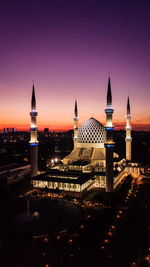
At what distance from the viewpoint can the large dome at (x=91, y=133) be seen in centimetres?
4484

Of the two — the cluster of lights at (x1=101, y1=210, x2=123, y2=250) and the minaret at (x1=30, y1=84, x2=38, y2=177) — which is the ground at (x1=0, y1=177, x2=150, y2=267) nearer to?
the cluster of lights at (x1=101, y1=210, x2=123, y2=250)

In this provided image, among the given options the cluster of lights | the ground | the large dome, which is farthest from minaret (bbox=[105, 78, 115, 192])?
the large dome

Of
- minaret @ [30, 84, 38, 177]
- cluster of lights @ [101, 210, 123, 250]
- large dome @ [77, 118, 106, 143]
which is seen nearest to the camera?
cluster of lights @ [101, 210, 123, 250]

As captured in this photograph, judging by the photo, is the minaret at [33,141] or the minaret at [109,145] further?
the minaret at [33,141]

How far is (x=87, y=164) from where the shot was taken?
40.6 metres

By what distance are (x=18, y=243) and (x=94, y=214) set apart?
352 inches

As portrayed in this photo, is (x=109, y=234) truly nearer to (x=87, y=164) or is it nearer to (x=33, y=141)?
(x=87, y=164)

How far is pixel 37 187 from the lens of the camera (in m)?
34.2

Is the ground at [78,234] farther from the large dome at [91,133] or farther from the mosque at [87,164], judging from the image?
the large dome at [91,133]

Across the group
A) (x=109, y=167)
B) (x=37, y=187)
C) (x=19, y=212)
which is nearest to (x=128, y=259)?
(x=19, y=212)

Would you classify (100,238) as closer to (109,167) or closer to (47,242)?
(47,242)

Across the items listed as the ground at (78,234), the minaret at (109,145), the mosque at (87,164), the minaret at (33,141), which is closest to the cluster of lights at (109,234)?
the ground at (78,234)

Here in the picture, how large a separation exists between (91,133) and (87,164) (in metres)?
7.46

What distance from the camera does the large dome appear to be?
147 ft
